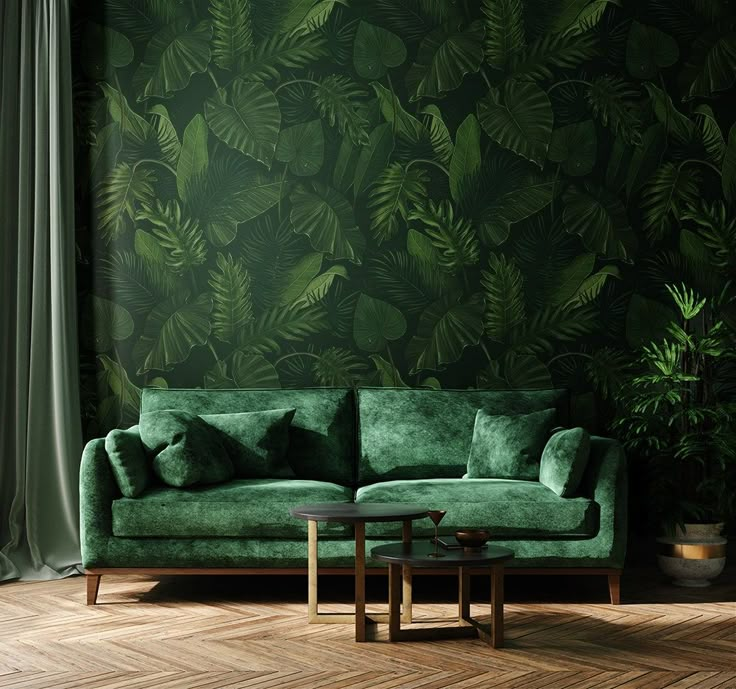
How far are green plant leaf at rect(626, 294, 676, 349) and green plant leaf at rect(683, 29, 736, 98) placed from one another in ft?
3.67

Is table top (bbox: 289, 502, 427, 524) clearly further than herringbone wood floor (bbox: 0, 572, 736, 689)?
Yes

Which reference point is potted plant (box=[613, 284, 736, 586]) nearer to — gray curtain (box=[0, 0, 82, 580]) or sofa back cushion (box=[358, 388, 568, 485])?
sofa back cushion (box=[358, 388, 568, 485])

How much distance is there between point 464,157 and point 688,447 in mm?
1874

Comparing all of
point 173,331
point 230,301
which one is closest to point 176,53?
point 230,301

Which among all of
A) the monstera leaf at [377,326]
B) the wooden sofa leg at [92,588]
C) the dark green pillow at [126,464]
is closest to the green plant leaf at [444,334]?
the monstera leaf at [377,326]

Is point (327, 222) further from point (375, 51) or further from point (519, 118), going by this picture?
point (519, 118)

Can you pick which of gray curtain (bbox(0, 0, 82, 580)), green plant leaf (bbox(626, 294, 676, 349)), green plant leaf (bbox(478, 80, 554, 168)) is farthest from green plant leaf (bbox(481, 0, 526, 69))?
gray curtain (bbox(0, 0, 82, 580))

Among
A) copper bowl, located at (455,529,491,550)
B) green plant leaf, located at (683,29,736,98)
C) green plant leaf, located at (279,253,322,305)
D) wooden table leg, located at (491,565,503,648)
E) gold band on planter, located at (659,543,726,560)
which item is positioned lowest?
gold band on planter, located at (659,543,726,560)

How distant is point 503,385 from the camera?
17.1 feet

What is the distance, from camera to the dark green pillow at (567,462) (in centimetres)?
417

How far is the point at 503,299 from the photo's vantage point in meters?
5.23

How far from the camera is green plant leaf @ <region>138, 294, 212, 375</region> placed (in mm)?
5246

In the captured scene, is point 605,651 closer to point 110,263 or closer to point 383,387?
point 383,387

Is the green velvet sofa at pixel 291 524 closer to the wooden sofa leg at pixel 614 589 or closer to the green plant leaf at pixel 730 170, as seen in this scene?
the wooden sofa leg at pixel 614 589
